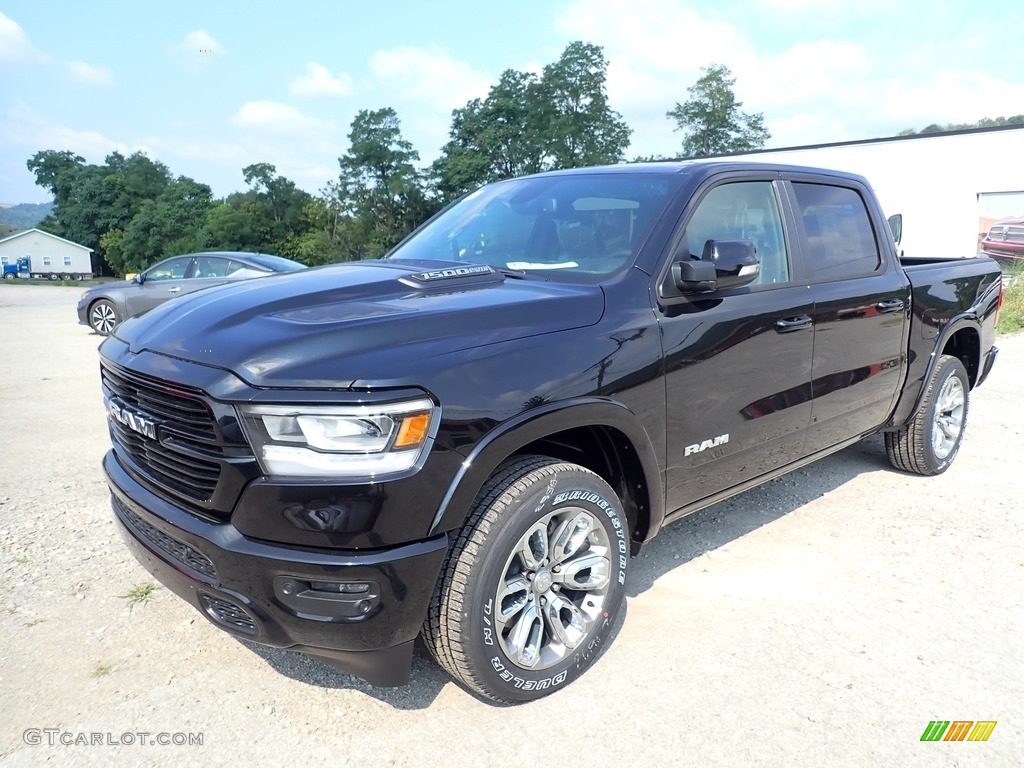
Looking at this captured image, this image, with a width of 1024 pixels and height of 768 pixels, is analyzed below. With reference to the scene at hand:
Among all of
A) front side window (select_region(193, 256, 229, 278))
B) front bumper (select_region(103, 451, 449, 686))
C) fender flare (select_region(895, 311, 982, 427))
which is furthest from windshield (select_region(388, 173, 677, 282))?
front side window (select_region(193, 256, 229, 278))

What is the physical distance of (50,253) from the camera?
281 feet

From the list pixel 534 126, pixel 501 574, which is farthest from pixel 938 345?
pixel 534 126

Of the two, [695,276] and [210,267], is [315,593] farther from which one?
[210,267]

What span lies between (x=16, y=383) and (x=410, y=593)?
8.05 meters

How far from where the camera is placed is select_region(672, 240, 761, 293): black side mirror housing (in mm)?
3000

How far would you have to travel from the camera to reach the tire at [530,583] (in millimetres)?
2432

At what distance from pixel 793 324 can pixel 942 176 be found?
2615 cm

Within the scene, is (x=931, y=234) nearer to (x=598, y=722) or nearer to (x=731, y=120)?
(x=598, y=722)

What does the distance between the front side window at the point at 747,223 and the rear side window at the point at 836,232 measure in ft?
0.84

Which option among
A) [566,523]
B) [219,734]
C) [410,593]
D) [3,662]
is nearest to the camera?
[410,593]

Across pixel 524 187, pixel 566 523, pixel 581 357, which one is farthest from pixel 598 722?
pixel 524 187

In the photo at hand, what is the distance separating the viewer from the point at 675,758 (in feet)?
7.96

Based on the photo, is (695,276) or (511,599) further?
(695,276)

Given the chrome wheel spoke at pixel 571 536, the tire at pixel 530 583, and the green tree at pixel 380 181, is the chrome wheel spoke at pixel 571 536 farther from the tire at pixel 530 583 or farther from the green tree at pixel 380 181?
the green tree at pixel 380 181
